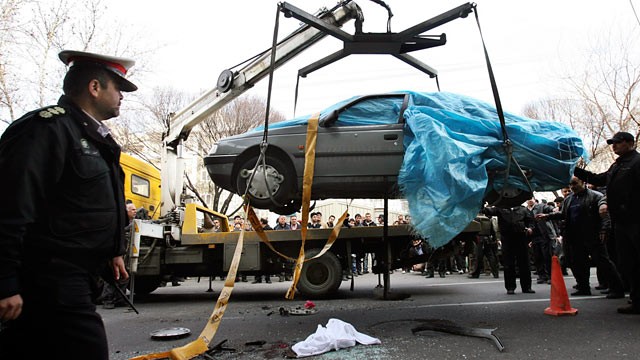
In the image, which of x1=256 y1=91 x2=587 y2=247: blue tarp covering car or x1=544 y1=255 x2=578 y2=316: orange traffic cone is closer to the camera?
x1=256 y1=91 x2=587 y2=247: blue tarp covering car

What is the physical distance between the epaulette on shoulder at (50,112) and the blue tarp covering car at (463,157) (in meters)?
2.73

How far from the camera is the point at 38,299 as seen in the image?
1.58 metres

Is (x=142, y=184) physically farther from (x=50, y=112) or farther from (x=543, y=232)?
(x=543, y=232)

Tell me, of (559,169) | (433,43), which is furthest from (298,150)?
(559,169)

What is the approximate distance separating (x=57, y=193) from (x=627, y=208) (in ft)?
16.7

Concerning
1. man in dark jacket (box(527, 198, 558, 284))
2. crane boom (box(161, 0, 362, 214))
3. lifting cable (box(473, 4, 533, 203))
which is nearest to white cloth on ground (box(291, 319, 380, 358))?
lifting cable (box(473, 4, 533, 203))

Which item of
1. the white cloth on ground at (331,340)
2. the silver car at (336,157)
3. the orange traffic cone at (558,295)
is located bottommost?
the white cloth on ground at (331,340)

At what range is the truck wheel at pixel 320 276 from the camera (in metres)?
6.93

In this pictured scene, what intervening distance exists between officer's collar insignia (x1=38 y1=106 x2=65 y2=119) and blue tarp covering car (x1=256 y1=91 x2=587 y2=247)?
2730 mm

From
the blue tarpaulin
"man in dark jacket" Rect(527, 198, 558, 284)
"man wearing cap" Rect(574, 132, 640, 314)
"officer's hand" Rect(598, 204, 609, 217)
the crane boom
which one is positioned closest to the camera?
the blue tarpaulin

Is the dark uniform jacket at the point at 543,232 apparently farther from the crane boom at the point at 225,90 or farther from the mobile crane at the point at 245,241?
the crane boom at the point at 225,90

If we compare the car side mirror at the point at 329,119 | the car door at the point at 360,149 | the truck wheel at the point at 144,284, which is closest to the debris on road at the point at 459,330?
the car door at the point at 360,149

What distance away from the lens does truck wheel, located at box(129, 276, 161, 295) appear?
8398 mm

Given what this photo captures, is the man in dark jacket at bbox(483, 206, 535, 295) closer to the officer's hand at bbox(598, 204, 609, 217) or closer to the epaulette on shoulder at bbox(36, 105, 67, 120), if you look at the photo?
the officer's hand at bbox(598, 204, 609, 217)
